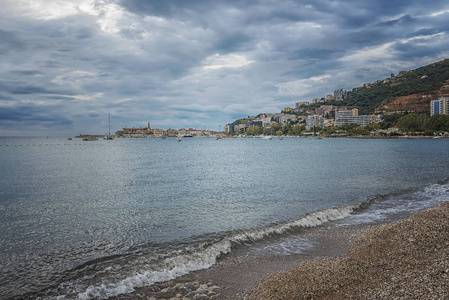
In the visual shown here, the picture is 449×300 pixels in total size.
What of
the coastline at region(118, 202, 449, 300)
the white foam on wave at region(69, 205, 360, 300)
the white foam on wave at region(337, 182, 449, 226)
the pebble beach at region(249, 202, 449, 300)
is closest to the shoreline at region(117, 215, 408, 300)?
the coastline at region(118, 202, 449, 300)

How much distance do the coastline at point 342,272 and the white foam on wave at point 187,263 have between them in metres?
0.29

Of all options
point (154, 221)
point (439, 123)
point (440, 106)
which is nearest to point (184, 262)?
point (154, 221)

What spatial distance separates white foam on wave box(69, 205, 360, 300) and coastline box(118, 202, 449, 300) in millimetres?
294

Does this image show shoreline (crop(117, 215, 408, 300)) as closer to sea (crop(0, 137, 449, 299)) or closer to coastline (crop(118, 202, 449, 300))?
coastline (crop(118, 202, 449, 300))

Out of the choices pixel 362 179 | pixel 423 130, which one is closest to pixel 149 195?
pixel 362 179

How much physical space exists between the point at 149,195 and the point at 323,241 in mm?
13023

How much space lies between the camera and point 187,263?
8.99m

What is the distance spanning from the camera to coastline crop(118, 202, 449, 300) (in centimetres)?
608

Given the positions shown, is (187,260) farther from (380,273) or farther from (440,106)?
(440,106)

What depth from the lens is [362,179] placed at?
26656 mm

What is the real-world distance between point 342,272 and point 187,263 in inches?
175

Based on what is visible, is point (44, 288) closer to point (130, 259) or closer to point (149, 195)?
point (130, 259)

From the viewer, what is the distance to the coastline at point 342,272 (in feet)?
20.0

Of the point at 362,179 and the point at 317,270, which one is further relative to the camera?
the point at 362,179
